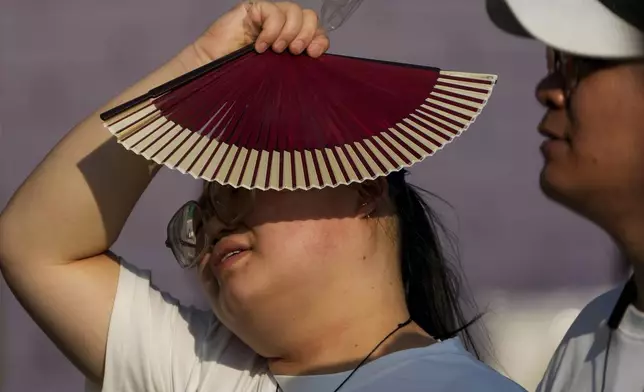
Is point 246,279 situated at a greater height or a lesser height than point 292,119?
lesser

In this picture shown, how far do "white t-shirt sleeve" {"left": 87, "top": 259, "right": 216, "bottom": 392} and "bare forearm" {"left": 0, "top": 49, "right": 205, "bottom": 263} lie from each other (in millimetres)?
87

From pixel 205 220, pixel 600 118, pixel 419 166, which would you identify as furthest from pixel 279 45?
pixel 419 166

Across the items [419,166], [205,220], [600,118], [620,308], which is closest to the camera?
[600,118]

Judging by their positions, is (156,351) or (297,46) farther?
(156,351)

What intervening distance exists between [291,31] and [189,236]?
31 centimetres

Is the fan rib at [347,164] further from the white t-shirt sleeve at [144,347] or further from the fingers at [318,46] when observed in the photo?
the white t-shirt sleeve at [144,347]

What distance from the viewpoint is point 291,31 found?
143cm

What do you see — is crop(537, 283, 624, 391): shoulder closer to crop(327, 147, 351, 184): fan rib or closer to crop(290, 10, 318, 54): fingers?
crop(327, 147, 351, 184): fan rib

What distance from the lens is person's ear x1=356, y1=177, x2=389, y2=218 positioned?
1439mm

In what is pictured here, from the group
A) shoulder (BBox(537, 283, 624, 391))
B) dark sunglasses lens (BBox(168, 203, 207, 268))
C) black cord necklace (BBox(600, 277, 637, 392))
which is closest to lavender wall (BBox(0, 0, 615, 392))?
dark sunglasses lens (BBox(168, 203, 207, 268))

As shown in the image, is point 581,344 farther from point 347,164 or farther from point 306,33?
point 306,33

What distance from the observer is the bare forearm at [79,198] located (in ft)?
5.04

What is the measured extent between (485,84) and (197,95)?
372mm

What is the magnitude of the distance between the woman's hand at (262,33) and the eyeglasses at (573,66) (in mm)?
364
